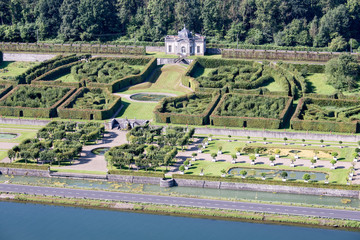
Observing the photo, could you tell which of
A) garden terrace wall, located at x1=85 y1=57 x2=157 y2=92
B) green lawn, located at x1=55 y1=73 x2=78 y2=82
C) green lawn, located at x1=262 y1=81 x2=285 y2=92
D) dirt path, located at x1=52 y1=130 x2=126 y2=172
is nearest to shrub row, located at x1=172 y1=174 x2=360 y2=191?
dirt path, located at x1=52 y1=130 x2=126 y2=172

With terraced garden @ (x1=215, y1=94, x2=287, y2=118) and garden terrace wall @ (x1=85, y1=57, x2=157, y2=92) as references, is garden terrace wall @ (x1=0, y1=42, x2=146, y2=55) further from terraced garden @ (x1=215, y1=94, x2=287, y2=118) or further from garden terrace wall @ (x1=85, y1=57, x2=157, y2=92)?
terraced garden @ (x1=215, y1=94, x2=287, y2=118)

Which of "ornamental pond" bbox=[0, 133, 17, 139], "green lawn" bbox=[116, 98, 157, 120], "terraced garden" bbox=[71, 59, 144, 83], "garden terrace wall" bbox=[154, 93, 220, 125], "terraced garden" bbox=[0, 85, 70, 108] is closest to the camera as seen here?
"ornamental pond" bbox=[0, 133, 17, 139]

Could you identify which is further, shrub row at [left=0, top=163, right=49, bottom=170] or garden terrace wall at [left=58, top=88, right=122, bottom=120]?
garden terrace wall at [left=58, top=88, right=122, bottom=120]

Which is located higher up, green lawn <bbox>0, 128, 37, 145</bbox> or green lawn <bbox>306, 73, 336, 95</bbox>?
green lawn <bbox>306, 73, 336, 95</bbox>

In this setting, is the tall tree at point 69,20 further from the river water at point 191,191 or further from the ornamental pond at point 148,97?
the river water at point 191,191

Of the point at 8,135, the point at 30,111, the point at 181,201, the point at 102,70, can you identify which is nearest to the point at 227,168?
the point at 181,201

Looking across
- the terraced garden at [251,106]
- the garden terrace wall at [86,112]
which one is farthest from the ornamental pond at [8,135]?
the terraced garden at [251,106]
